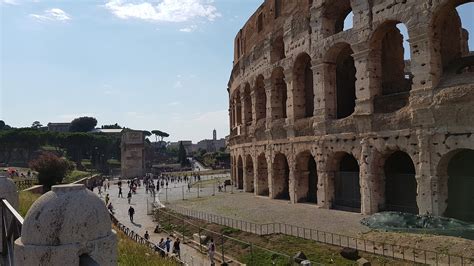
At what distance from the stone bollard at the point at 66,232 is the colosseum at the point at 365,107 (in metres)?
13.5

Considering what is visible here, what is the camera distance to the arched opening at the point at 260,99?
2706 cm

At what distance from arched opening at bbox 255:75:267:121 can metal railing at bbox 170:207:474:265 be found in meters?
11.1

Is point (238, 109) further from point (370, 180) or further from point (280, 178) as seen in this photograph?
point (370, 180)

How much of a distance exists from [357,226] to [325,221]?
158cm

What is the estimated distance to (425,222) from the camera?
44.8 feet

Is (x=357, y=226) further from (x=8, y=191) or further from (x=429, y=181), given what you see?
(x=8, y=191)

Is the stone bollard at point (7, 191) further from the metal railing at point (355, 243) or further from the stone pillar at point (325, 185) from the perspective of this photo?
the stone pillar at point (325, 185)

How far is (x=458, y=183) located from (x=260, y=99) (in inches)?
598

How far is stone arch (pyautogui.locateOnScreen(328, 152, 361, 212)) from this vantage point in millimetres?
18438

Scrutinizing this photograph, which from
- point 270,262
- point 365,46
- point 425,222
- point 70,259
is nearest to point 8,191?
point 70,259

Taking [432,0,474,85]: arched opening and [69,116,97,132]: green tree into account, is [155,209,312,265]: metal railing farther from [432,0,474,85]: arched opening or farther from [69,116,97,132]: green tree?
[69,116,97,132]: green tree

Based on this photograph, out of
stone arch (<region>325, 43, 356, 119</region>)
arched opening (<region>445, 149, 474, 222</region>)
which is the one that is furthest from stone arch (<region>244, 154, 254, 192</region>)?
arched opening (<region>445, 149, 474, 222</region>)

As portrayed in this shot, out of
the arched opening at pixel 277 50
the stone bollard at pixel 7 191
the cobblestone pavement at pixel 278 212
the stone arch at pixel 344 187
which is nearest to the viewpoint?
the stone bollard at pixel 7 191

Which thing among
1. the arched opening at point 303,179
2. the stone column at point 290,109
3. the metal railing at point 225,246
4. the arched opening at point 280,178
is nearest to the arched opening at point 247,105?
A: the arched opening at point 280,178
